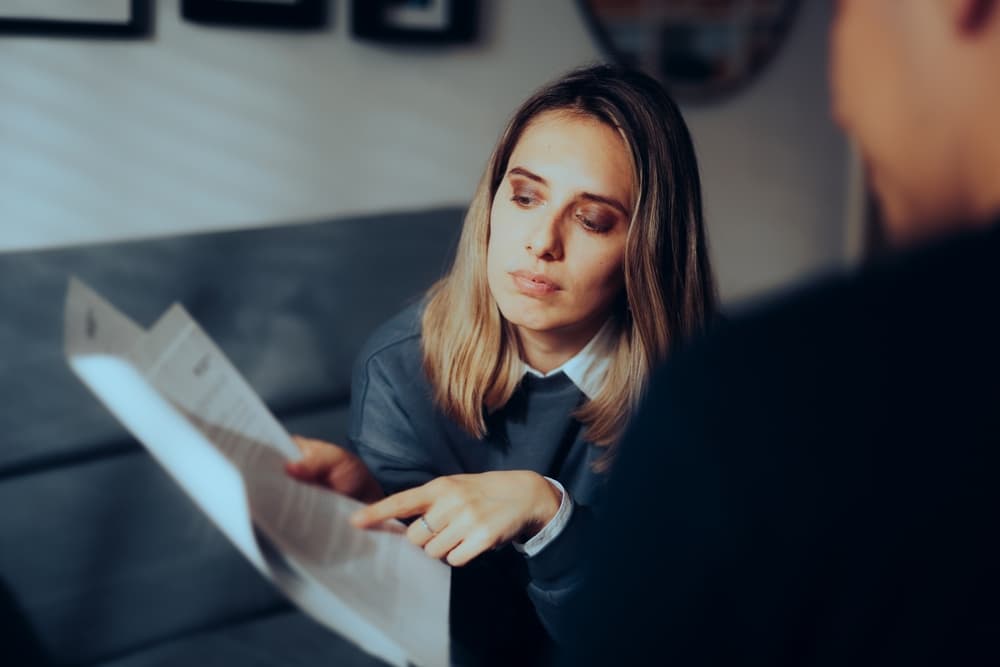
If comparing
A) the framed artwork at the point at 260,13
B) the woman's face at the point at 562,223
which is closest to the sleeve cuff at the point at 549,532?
the woman's face at the point at 562,223

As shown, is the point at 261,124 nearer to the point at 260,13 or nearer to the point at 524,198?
the point at 260,13

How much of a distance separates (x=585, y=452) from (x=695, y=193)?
0.53ft

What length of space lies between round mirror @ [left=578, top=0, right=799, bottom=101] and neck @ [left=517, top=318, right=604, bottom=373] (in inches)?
24.0

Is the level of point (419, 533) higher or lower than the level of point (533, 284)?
lower

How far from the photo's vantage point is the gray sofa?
27.0 inches

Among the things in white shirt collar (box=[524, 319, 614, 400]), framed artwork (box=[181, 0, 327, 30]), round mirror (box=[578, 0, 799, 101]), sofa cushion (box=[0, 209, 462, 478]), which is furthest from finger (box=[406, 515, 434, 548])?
round mirror (box=[578, 0, 799, 101])

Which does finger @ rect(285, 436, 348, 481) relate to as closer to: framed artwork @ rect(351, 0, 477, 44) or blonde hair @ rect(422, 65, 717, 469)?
blonde hair @ rect(422, 65, 717, 469)

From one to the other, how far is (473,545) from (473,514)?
16 millimetres

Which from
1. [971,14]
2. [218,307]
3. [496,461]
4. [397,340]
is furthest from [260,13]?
[971,14]

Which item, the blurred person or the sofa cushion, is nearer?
the blurred person

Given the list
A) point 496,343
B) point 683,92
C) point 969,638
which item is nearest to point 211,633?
point 496,343

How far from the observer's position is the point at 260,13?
2.87 ft

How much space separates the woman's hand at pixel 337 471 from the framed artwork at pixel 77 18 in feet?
1.59

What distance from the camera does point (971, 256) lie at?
0.22 metres
